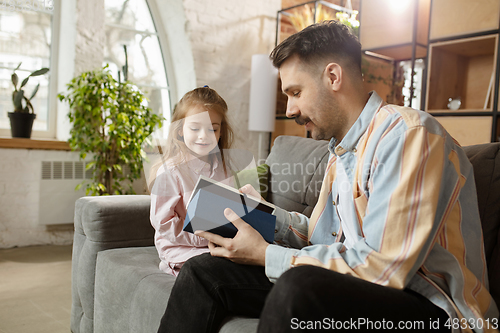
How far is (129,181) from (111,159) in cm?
36

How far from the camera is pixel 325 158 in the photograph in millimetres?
1693

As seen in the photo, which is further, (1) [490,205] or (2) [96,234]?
(2) [96,234]

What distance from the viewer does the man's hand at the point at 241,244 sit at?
943 mm

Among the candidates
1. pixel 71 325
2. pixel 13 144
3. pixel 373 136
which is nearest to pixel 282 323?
pixel 373 136

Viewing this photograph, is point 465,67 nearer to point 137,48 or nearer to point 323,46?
point 323,46

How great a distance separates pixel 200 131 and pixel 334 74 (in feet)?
1.44

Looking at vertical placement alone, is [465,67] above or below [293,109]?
above

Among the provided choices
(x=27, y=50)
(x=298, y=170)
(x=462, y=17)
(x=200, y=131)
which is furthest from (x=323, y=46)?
(x=27, y=50)

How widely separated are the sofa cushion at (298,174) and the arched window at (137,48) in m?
1.80

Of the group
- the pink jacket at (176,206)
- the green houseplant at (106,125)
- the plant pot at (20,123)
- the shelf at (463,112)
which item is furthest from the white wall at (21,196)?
the shelf at (463,112)

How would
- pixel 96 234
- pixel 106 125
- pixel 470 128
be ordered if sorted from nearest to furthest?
pixel 96 234, pixel 470 128, pixel 106 125

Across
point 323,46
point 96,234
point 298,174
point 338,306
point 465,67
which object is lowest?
point 96,234

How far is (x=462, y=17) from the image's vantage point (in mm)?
2367

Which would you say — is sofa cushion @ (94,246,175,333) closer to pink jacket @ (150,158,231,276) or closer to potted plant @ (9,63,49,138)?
pink jacket @ (150,158,231,276)
